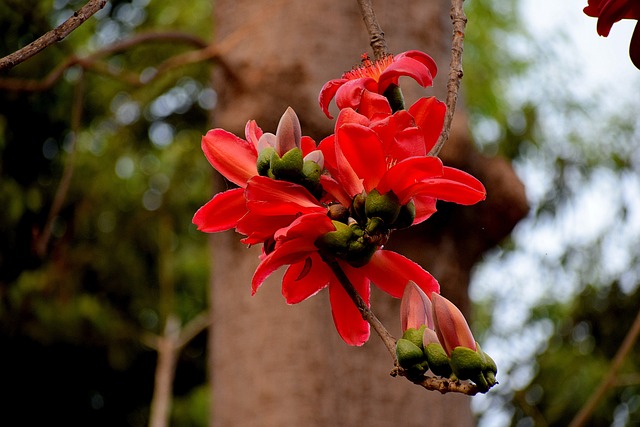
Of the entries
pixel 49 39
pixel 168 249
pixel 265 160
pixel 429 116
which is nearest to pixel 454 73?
pixel 429 116

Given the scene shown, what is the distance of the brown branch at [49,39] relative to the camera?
569 mm

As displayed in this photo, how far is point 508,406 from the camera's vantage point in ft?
11.0

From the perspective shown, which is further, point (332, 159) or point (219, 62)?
point (219, 62)

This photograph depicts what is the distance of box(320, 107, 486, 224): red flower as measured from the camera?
0.58 meters

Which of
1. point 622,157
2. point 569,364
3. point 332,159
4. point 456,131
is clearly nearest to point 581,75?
point 622,157

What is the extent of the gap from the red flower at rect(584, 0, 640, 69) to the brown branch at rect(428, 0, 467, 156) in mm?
93

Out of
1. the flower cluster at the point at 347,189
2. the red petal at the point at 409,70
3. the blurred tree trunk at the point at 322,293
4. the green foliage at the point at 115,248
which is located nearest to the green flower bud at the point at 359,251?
the flower cluster at the point at 347,189

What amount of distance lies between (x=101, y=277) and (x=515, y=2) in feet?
8.37

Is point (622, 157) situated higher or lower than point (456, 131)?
lower

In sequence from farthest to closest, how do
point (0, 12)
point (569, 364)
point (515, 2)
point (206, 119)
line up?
→ point (515, 2), point (206, 119), point (569, 364), point (0, 12)

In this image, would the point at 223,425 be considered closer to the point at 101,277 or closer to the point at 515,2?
the point at 101,277

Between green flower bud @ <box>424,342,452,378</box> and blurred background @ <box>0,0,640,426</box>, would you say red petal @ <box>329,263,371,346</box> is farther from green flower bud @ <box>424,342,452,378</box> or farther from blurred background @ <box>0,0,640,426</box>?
blurred background @ <box>0,0,640,426</box>

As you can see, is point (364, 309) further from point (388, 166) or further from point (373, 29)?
point (373, 29)

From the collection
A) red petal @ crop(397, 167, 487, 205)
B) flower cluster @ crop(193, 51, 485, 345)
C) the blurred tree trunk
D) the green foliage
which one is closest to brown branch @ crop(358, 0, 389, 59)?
flower cluster @ crop(193, 51, 485, 345)
